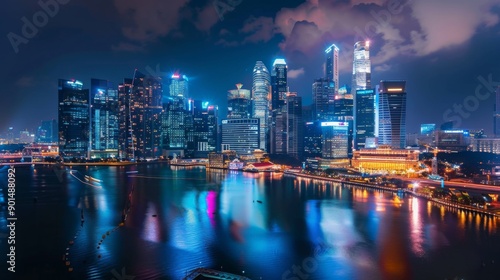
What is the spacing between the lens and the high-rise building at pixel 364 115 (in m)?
51.3

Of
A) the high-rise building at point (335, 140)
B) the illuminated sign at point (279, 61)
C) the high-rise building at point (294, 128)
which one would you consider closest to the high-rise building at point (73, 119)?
the high-rise building at point (294, 128)

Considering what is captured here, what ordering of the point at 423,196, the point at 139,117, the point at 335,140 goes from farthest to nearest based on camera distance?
the point at 139,117
the point at 335,140
the point at 423,196

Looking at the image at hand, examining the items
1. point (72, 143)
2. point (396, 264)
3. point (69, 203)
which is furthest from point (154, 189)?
point (72, 143)

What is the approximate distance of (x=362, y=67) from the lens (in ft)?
191

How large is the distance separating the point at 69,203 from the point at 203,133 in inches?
1774

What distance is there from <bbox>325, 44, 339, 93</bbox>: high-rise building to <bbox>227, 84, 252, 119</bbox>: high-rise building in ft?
50.5

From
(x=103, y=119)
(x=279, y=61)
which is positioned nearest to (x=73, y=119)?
(x=103, y=119)

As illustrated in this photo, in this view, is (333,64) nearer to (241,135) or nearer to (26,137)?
(241,135)

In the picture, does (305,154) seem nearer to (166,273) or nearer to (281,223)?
(281,223)

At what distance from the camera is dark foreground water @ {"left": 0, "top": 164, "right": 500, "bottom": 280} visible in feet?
28.6

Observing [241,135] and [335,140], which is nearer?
[335,140]

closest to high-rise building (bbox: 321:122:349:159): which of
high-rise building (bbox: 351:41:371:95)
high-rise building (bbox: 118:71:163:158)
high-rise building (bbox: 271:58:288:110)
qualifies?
high-rise building (bbox: 351:41:371:95)

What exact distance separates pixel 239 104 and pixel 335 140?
2512cm

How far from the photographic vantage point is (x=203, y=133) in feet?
203
